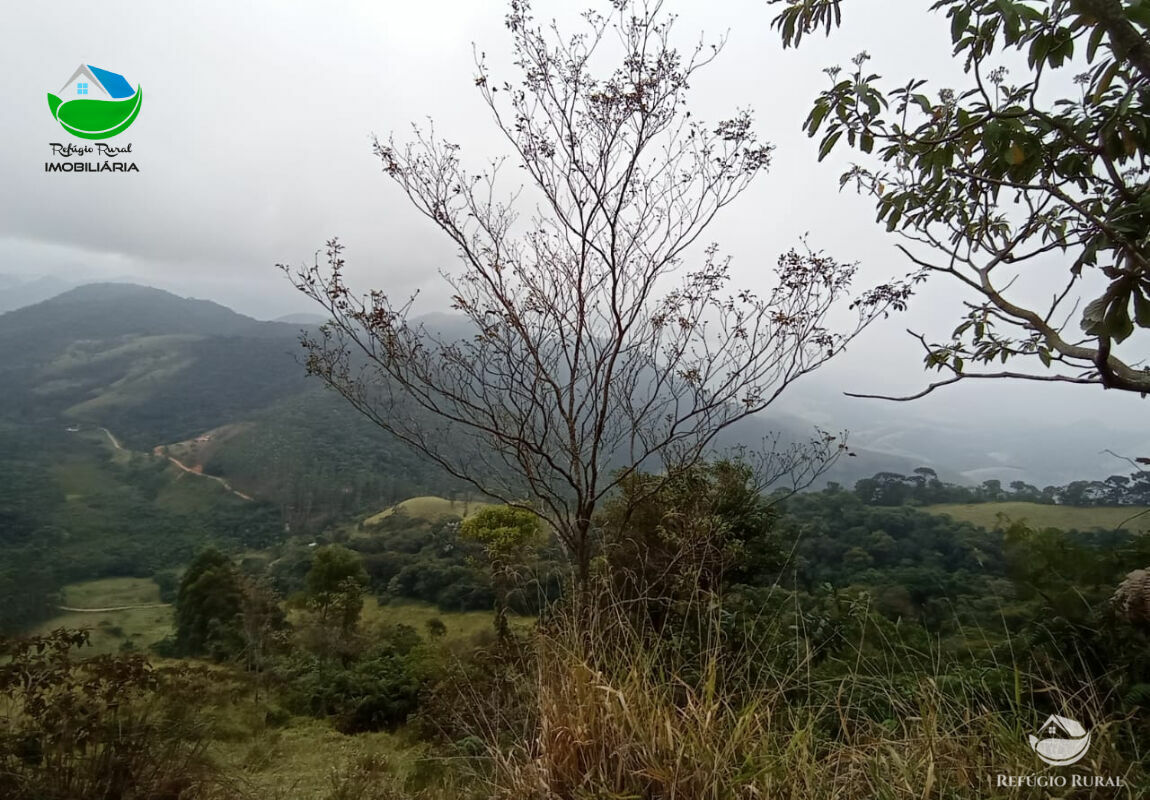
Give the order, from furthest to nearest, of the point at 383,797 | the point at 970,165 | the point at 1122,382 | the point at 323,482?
the point at 323,482
the point at 383,797
the point at 970,165
the point at 1122,382

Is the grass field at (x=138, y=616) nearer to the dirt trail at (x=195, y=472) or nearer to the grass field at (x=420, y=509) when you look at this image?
the grass field at (x=420, y=509)

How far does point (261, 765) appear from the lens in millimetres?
3762

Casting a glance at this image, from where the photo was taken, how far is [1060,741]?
53.4 inches

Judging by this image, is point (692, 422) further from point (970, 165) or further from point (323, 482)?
point (323, 482)

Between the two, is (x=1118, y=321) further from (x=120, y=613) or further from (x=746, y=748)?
(x=120, y=613)

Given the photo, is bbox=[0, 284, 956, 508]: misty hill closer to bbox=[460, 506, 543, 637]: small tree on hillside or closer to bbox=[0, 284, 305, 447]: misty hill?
bbox=[0, 284, 305, 447]: misty hill

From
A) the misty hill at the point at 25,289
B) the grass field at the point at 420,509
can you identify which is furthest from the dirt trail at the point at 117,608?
the misty hill at the point at 25,289

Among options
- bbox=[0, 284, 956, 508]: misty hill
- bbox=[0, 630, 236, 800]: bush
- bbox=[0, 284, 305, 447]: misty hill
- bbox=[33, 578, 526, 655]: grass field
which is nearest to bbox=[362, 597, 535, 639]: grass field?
bbox=[33, 578, 526, 655]: grass field

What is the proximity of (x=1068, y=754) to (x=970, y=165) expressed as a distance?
1713 mm

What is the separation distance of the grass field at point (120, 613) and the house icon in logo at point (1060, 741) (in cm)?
867

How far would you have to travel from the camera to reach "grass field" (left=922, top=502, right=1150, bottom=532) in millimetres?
3968

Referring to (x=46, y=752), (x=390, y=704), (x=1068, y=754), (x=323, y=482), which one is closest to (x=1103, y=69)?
(x=1068, y=754)

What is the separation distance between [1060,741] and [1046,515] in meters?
6.31

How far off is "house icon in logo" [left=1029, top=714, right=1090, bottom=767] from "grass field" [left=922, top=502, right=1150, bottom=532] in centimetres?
189
